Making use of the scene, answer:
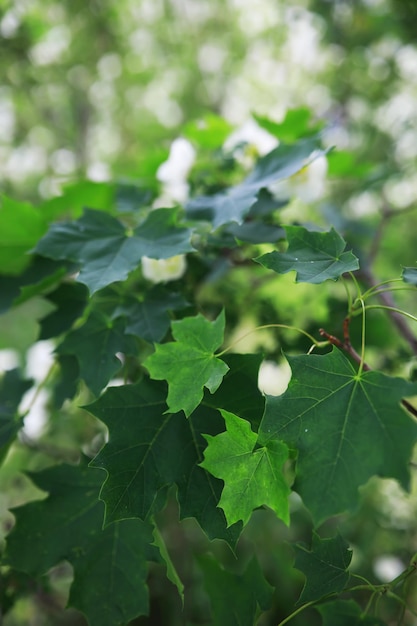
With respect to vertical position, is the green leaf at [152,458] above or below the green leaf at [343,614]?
above

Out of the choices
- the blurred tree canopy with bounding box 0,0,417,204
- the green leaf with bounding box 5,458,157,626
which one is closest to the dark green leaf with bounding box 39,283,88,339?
the green leaf with bounding box 5,458,157,626

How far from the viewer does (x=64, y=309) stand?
3.29 feet

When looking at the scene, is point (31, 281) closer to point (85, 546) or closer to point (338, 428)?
point (85, 546)

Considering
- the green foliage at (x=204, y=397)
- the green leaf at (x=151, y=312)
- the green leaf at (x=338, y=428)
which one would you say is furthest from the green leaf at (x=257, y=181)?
the green leaf at (x=338, y=428)

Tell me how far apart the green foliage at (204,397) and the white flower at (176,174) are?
32mm

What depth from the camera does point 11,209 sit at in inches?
43.5

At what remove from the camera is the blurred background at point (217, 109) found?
4.87 feet

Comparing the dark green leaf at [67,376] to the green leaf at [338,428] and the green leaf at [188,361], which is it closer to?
the green leaf at [188,361]

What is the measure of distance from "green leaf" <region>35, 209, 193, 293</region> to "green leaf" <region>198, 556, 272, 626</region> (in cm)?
46

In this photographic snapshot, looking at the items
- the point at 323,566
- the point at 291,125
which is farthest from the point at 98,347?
the point at 291,125

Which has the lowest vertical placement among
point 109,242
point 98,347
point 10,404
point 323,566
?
point 323,566

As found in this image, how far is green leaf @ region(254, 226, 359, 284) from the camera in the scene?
0.66m

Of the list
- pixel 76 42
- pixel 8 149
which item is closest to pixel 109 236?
pixel 76 42

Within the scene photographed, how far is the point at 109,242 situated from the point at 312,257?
36cm
